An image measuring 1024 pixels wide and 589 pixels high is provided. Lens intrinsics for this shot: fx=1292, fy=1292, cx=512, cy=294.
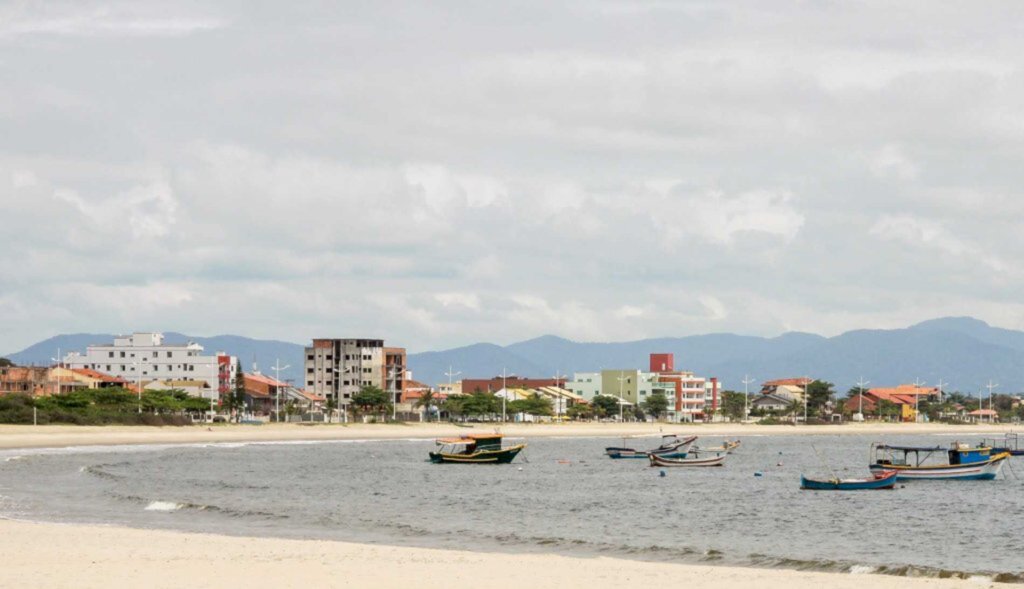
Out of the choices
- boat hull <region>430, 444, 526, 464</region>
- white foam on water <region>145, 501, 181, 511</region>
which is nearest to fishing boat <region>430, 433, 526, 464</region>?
boat hull <region>430, 444, 526, 464</region>

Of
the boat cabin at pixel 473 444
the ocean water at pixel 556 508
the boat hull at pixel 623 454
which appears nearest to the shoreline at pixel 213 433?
the ocean water at pixel 556 508

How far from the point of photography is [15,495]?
62875 mm

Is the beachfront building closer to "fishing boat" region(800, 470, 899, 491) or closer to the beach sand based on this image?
"fishing boat" region(800, 470, 899, 491)

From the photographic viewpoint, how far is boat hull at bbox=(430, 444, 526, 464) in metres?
110

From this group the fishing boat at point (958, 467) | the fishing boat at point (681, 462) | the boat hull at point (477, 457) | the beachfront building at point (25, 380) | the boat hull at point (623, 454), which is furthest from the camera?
the beachfront building at point (25, 380)

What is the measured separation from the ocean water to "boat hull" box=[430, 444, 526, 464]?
2035 mm

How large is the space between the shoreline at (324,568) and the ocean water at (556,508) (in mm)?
4459

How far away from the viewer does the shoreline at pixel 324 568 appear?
32.6 meters

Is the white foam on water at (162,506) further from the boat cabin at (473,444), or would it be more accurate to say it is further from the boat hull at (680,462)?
the boat hull at (680,462)

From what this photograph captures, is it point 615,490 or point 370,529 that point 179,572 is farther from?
point 615,490

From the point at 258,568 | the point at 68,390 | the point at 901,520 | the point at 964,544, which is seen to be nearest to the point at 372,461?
the point at 901,520

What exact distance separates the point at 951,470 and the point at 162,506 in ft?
186

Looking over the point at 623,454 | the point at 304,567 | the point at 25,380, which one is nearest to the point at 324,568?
the point at 304,567

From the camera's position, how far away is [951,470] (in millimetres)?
91062
